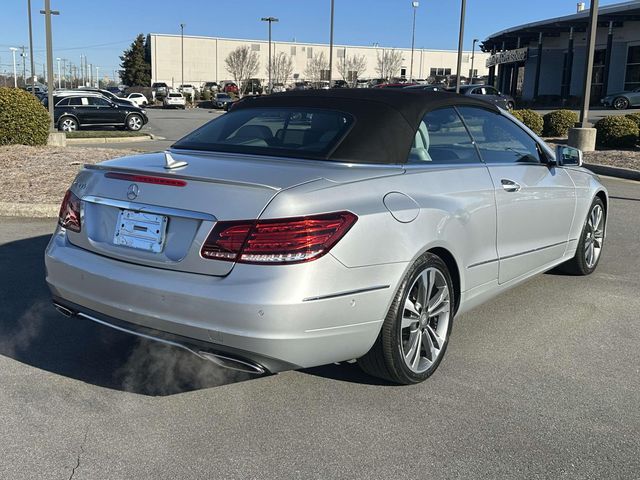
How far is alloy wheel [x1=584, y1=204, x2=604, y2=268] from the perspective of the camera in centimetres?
573

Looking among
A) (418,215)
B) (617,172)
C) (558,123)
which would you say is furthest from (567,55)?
(418,215)

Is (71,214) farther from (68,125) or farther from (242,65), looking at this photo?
(242,65)

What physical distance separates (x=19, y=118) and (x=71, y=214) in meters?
11.1

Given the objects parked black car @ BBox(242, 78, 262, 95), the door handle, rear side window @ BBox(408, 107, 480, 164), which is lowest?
the door handle

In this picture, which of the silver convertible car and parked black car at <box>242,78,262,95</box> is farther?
parked black car at <box>242,78,262,95</box>

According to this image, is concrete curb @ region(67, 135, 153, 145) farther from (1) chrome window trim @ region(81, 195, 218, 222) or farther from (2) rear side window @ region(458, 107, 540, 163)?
(1) chrome window trim @ region(81, 195, 218, 222)

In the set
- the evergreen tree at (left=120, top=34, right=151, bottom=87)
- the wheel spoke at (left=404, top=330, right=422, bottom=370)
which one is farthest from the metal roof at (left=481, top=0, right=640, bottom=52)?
the evergreen tree at (left=120, top=34, right=151, bottom=87)

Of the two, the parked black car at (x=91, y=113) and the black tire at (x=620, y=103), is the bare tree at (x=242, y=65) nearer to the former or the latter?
the black tire at (x=620, y=103)

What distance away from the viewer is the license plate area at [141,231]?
313 centimetres

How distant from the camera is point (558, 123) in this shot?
19.7 m

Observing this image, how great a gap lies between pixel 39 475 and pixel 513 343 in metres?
2.92

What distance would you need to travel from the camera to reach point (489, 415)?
331 cm

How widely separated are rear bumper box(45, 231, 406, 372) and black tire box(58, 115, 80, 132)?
2251 centimetres

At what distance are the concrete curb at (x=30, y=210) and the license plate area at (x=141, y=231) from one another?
214 inches
